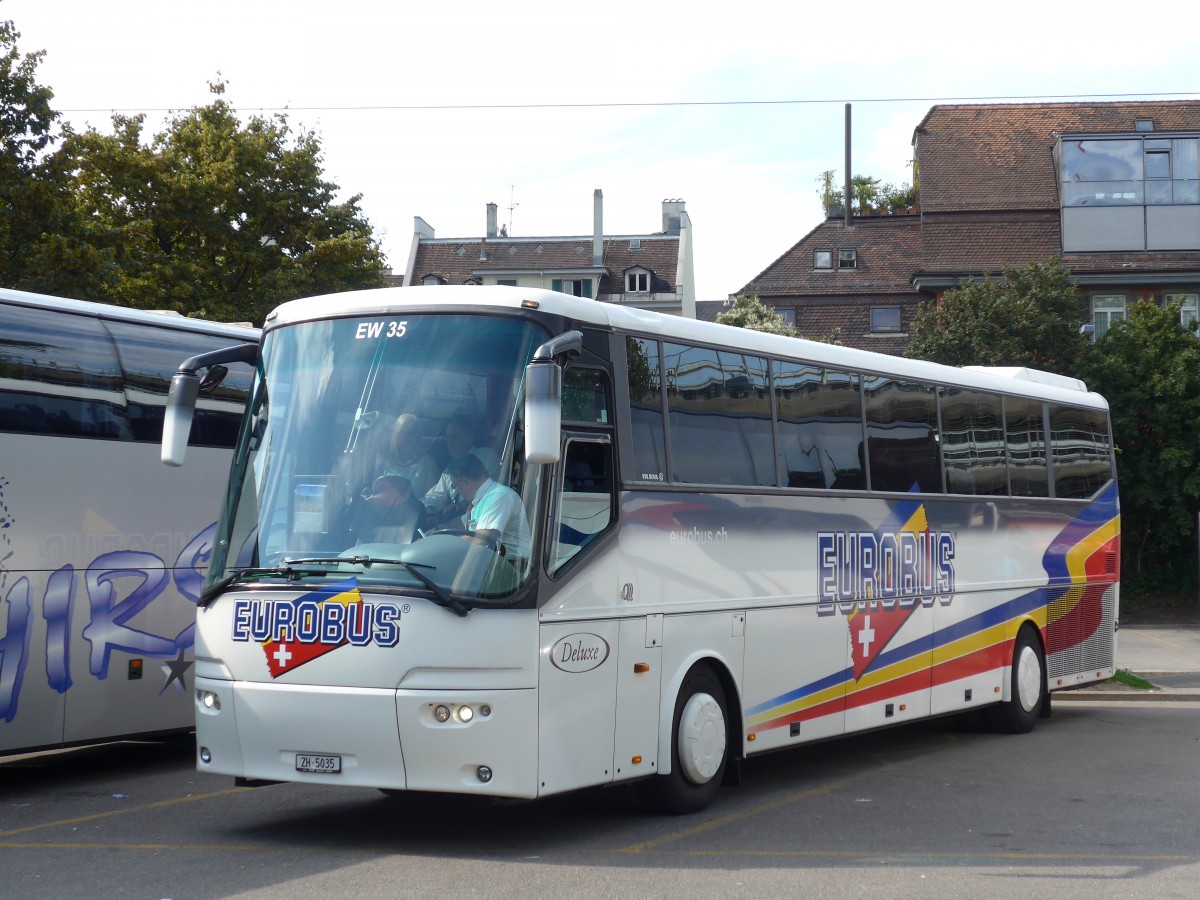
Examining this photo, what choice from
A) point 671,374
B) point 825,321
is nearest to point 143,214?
point 825,321

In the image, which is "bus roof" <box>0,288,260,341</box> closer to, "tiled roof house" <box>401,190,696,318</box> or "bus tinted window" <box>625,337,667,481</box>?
"bus tinted window" <box>625,337,667,481</box>

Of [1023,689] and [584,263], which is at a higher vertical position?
[584,263]

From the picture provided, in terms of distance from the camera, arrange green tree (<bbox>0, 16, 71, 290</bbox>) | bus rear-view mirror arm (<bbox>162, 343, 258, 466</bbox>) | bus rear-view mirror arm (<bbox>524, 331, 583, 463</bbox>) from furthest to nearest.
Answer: green tree (<bbox>0, 16, 71, 290</bbox>) < bus rear-view mirror arm (<bbox>162, 343, 258, 466</bbox>) < bus rear-view mirror arm (<bbox>524, 331, 583, 463</bbox>)

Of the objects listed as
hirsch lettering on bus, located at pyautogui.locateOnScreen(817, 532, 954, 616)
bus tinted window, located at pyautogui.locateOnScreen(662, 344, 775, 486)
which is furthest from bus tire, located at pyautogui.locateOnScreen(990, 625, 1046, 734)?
bus tinted window, located at pyautogui.locateOnScreen(662, 344, 775, 486)

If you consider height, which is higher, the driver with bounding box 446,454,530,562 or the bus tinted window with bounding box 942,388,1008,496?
the bus tinted window with bounding box 942,388,1008,496

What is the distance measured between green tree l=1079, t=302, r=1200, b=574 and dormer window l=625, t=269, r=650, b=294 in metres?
44.9

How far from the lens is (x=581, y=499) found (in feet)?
28.5

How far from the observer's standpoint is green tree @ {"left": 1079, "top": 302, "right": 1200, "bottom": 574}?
30859 millimetres

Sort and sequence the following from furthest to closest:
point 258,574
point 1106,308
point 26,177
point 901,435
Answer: point 1106,308 → point 26,177 → point 901,435 → point 258,574

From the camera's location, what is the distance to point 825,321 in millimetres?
50844

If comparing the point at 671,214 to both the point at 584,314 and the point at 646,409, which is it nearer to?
the point at 646,409

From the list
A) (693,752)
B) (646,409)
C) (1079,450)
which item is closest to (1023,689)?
(1079,450)

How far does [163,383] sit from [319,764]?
4.87m

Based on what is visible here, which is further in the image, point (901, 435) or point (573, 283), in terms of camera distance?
point (573, 283)
